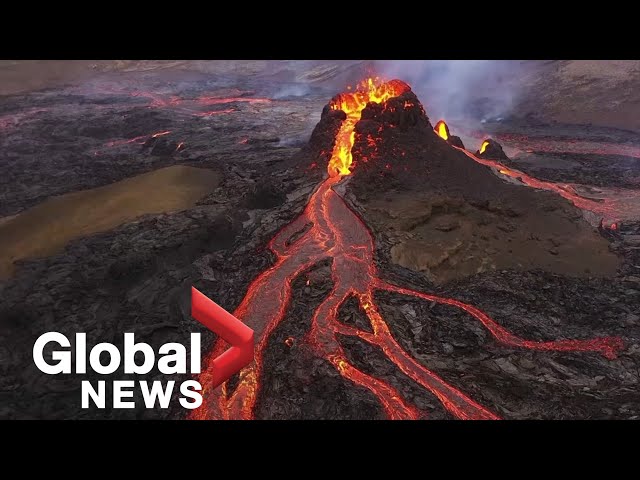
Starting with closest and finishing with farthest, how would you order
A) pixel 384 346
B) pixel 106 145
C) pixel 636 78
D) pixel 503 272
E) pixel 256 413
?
1. pixel 256 413
2. pixel 384 346
3. pixel 503 272
4. pixel 106 145
5. pixel 636 78

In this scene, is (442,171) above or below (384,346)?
above

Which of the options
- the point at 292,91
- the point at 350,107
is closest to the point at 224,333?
the point at 350,107

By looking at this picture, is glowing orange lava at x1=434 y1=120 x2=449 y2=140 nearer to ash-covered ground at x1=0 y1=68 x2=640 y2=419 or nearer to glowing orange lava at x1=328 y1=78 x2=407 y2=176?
glowing orange lava at x1=328 y1=78 x2=407 y2=176

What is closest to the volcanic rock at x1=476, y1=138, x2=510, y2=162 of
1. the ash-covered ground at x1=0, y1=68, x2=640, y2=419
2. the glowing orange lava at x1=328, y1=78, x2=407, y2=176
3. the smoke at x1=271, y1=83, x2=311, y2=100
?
the ash-covered ground at x1=0, y1=68, x2=640, y2=419

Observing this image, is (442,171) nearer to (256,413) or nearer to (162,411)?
(256,413)

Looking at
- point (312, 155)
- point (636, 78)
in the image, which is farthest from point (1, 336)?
point (636, 78)

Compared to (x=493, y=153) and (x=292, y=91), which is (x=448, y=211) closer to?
(x=493, y=153)

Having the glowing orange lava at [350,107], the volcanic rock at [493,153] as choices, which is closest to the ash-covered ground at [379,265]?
the glowing orange lava at [350,107]
